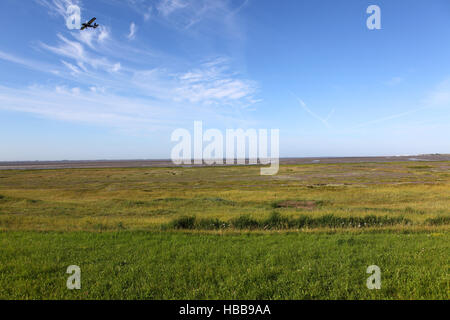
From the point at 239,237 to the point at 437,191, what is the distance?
35690mm

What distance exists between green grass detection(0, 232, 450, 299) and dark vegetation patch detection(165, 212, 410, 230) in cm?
373

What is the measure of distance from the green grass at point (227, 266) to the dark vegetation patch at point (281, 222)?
12.3 feet

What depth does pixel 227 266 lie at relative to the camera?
784 centimetres

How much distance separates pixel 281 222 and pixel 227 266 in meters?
8.94

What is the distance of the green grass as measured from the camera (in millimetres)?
6281

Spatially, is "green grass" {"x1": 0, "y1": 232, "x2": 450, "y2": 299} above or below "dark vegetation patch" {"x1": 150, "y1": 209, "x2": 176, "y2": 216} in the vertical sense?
above

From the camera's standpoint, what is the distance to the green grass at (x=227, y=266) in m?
6.28
